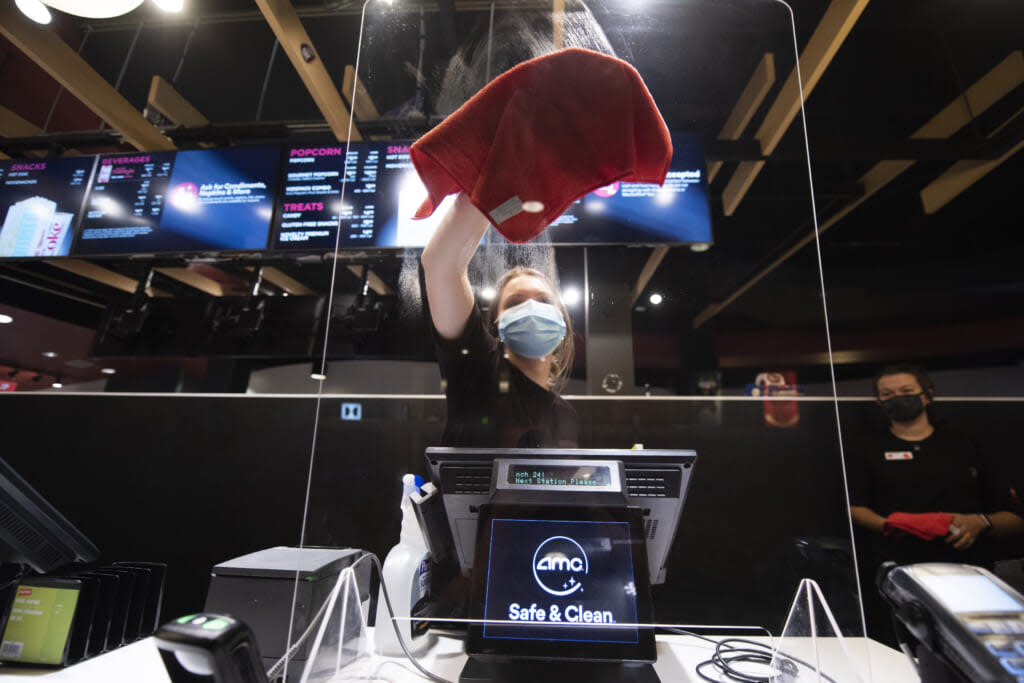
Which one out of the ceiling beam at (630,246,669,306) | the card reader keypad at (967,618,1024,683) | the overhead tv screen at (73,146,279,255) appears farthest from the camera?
the overhead tv screen at (73,146,279,255)

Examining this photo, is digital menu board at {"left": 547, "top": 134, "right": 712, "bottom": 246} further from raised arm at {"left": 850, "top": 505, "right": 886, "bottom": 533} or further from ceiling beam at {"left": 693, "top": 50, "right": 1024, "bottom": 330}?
raised arm at {"left": 850, "top": 505, "right": 886, "bottom": 533}

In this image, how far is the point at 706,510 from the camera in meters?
0.89

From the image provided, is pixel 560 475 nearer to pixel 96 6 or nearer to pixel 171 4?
pixel 96 6

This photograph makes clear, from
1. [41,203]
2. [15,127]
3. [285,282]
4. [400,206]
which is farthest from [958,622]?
[15,127]

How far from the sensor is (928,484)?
131 centimetres

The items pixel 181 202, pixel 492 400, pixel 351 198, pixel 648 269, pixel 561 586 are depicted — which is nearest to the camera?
pixel 561 586

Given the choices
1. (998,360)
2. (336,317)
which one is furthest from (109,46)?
(998,360)

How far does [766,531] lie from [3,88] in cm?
351

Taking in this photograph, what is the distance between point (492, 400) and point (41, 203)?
2.57 m

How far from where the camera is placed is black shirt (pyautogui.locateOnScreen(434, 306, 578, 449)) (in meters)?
0.91

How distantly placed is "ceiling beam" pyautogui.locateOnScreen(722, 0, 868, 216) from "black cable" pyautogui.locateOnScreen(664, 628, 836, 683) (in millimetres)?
959

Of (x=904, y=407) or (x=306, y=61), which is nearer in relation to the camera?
(x=904, y=407)

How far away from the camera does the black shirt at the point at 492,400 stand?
0.91 metres

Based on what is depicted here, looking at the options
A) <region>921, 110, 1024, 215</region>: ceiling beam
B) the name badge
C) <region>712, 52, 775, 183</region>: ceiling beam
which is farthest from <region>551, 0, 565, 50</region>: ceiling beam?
<region>921, 110, 1024, 215</region>: ceiling beam
